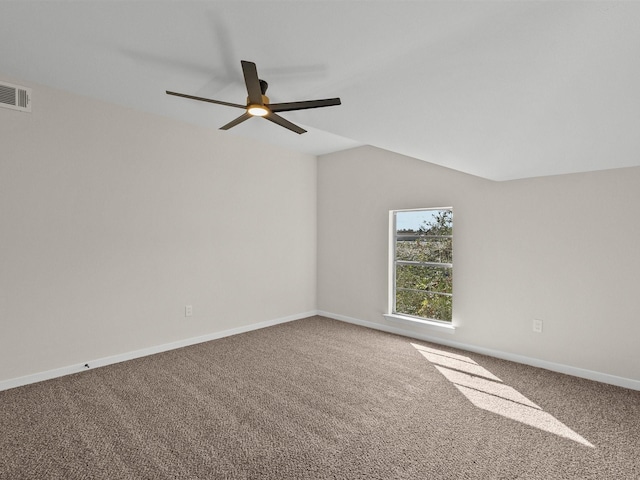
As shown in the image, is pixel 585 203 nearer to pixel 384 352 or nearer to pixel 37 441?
pixel 384 352

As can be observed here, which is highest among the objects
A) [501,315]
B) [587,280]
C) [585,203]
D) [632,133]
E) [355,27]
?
[355,27]

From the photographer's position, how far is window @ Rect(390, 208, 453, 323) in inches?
167

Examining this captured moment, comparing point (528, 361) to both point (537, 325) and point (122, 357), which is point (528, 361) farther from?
point (122, 357)

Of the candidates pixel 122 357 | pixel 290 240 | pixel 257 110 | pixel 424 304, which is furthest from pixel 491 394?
pixel 122 357

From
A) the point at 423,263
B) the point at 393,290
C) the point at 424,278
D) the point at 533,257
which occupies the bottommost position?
the point at 393,290

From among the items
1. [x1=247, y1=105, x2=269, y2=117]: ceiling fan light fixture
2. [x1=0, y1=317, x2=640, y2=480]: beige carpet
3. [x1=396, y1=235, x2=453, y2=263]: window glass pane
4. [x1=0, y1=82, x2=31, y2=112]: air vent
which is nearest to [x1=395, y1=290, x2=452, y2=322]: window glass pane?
[x1=396, y1=235, x2=453, y2=263]: window glass pane

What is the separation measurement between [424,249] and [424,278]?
0.38 m

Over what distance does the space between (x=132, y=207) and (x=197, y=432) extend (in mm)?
2434

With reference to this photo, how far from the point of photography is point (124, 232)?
3.56 metres

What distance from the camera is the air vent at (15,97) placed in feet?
9.37

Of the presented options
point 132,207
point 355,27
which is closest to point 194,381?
point 132,207

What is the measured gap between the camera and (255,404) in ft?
8.68

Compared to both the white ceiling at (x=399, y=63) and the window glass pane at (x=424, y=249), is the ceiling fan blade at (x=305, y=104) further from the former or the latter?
the window glass pane at (x=424, y=249)

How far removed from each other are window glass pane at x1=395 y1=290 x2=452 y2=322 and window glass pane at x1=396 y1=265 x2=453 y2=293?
8 cm
